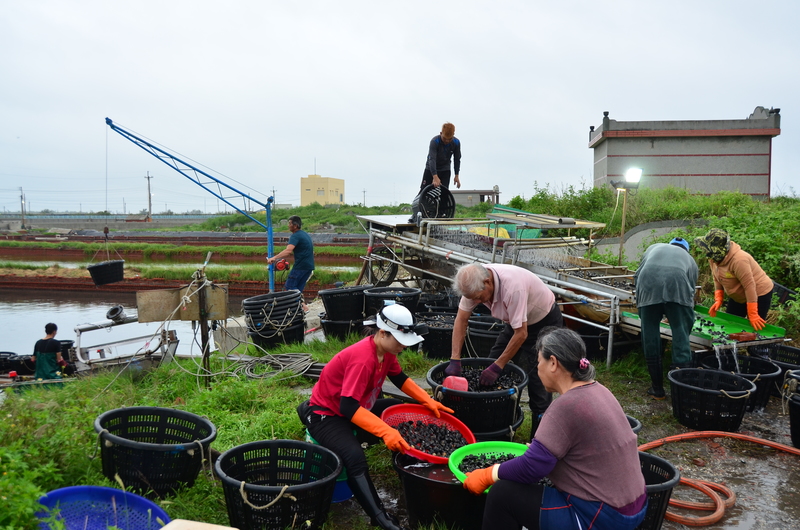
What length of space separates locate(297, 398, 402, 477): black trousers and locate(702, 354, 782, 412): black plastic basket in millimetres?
3538

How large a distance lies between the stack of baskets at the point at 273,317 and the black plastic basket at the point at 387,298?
36.9 inches

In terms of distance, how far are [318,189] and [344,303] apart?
6639 cm

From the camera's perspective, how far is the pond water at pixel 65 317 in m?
14.3

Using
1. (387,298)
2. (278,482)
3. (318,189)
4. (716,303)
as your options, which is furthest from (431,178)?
(318,189)

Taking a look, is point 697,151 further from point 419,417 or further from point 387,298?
point 419,417

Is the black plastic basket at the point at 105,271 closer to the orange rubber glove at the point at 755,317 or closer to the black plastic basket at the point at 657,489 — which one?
the black plastic basket at the point at 657,489

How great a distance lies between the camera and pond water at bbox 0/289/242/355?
1434cm

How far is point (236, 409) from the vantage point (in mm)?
4652

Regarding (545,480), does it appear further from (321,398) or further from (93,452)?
(93,452)

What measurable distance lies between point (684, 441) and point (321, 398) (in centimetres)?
296

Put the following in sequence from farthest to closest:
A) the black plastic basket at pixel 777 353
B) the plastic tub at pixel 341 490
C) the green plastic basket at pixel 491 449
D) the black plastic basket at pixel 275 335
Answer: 1. the black plastic basket at pixel 275 335
2. the black plastic basket at pixel 777 353
3. the plastic tub at pixel 341 490
4. the green plastic basket at pixel 491 449

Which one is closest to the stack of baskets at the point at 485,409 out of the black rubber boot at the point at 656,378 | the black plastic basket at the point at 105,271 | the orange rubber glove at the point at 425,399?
the orange rubber glove at the point at 425,399

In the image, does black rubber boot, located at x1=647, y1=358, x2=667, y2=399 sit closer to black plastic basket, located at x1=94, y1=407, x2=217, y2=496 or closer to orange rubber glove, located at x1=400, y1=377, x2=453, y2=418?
orange rubber glove, located at x1=400, y1=377, x2=453, y2=418

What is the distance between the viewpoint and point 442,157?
29.5 feet
